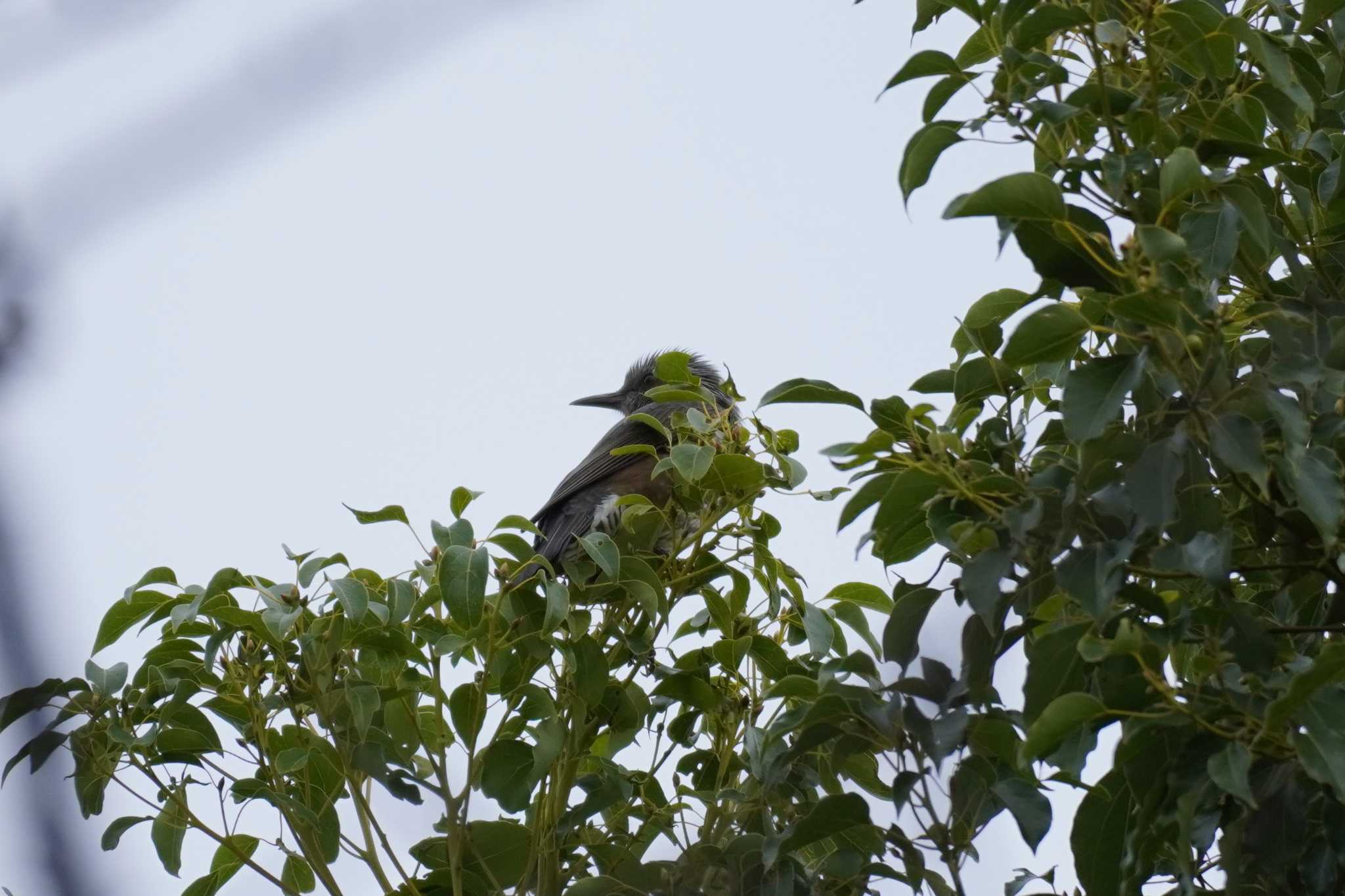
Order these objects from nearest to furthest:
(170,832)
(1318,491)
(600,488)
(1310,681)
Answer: (1310,681), (1318,491), (170,832), (600,488)

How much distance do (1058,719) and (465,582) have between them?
0.97 metres

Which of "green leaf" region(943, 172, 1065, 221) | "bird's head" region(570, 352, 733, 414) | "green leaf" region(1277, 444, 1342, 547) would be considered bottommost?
"green leaf" region(1277, 444, 1342, 547)

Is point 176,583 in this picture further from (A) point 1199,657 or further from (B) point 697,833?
(A) point 1199,657

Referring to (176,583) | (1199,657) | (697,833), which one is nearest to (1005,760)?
(1199,657)

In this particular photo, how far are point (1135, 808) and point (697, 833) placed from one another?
84 cm

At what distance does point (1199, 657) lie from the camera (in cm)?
181

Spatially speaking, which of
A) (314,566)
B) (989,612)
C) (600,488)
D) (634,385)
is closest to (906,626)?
(989,612)

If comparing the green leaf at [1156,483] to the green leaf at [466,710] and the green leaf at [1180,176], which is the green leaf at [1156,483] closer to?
the green leaf at [1180,176]

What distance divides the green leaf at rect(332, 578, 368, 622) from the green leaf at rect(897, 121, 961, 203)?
3.36 ft

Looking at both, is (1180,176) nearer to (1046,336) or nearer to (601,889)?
(1046,336)

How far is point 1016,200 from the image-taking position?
1812 mm

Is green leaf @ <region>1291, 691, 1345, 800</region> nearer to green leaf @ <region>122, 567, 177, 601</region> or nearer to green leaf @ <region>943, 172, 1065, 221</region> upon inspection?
green leaf @ <region>943, 172, 1065, 221</region>

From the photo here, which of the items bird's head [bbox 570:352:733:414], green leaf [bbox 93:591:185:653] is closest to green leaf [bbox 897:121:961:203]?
green leaf [bbox 93:591:185:653]

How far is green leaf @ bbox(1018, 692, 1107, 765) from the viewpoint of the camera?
5.45 ft
